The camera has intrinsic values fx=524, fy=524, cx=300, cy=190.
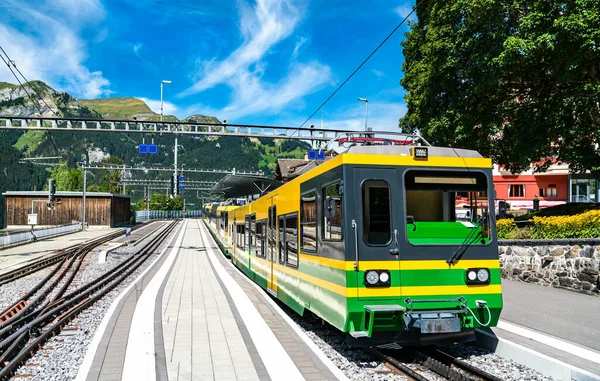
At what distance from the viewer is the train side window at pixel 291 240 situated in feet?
31.1

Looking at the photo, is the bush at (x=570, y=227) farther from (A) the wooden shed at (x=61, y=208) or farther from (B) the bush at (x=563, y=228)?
(A) the wooden shed at (x=61, y=208)

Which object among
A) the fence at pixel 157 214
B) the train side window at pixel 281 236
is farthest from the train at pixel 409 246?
the fence at pixel 157 214

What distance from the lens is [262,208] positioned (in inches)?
547

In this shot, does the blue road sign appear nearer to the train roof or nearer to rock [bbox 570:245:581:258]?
rock [bbox 570:245:581:258]

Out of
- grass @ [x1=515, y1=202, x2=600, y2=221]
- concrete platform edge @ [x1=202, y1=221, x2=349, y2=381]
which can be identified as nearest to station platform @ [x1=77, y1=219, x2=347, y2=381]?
concrete platform edge @ [x1=202, y1=221, x2=349, y2=381]

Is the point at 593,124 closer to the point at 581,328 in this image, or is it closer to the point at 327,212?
the point at 581,328

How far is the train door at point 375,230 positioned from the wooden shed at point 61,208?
53858 mm

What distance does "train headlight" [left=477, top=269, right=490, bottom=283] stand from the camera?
7035 millimetres

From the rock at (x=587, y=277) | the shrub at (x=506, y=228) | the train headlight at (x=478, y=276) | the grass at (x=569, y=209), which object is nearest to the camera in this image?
the train headlight at (x=478, y=276)

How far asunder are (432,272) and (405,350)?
1.53 meters

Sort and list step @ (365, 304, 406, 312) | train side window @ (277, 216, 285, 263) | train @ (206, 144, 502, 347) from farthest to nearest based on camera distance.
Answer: train side window @ (277, 216, 285, 263)
train @ (206, 144, 502, 347)
step @ (365, 304, 406, 312)

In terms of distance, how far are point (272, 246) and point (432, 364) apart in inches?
226

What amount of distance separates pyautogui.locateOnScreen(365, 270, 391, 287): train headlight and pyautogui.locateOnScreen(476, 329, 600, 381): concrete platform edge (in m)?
2.08

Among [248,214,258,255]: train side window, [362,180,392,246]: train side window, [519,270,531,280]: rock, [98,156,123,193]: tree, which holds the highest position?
[98,156,123,193]: tree
